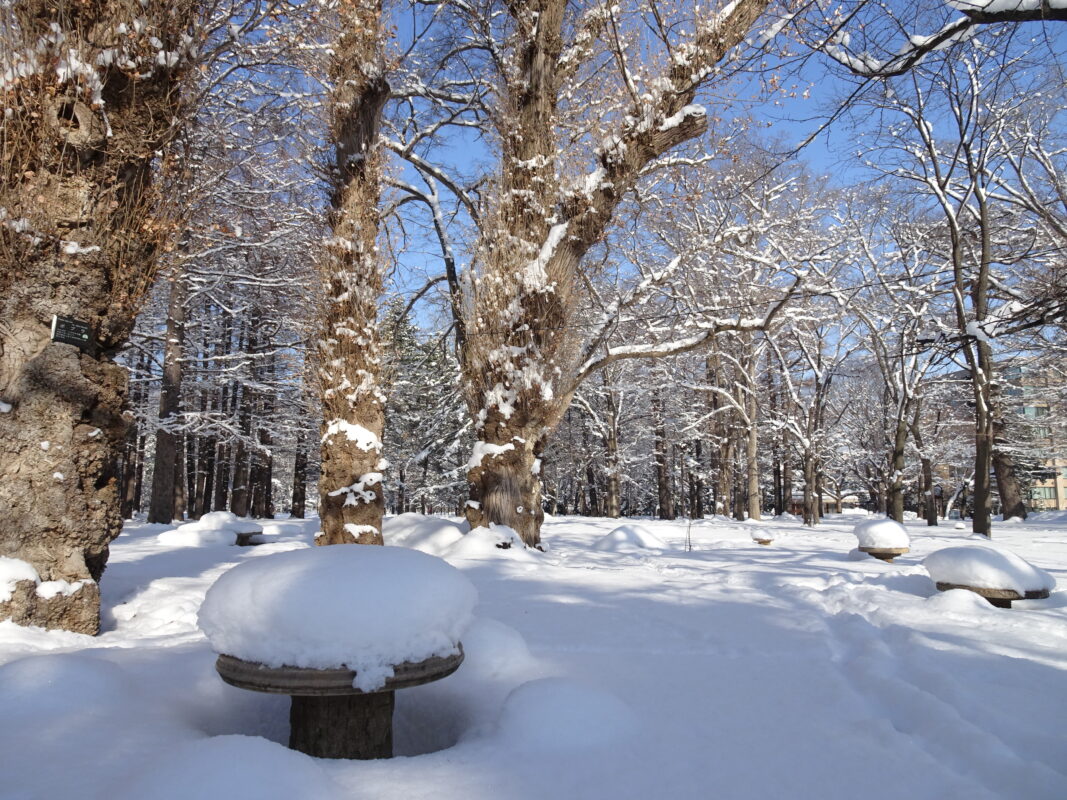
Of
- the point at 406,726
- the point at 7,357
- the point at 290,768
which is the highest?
the point at 7,357

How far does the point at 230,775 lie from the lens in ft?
5.83

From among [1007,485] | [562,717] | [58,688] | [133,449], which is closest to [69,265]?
[58,688]

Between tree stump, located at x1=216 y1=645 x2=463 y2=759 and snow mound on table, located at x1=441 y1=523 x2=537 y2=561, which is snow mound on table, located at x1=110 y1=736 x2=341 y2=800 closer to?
tree stump, located at x1=216 y1=645 x2=463 y2=759

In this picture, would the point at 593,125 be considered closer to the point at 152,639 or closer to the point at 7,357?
the point at 7,357

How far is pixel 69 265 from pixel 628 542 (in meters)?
8.54

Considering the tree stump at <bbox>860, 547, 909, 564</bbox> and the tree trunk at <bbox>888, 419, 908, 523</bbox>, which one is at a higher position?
the tree trunk at <bbox>888, 419, 908, 523</bbox>

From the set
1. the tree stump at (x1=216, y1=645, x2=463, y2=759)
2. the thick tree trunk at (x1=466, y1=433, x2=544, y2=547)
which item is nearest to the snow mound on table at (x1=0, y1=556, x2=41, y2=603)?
the tree stump at (x1=216, y1=645, x2=463, y2=759)

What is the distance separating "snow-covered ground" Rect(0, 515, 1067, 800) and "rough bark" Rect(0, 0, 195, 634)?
2.06 ft

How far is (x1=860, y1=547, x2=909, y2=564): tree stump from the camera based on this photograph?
8328mm

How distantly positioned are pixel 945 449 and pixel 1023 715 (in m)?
30.2

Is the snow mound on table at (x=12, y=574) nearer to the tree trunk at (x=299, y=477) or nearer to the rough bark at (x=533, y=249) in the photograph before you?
the rough bark at (x=533, y=249)

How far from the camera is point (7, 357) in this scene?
403cm

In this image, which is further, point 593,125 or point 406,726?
point 593,125

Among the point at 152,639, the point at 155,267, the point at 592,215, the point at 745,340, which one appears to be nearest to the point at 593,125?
the point at 592,215
